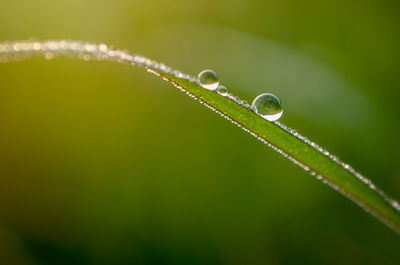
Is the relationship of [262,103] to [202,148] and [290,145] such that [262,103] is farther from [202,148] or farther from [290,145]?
[202,148]

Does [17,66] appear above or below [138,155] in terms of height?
above

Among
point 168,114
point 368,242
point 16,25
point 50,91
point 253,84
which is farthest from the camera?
point 16,25

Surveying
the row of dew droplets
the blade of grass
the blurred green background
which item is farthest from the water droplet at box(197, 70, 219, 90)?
the blurred green background

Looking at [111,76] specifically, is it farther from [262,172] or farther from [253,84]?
[262,172]

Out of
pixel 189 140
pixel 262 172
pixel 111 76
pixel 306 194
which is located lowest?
pixel 306 194

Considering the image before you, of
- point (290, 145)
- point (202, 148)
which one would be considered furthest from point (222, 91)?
point (202, 148)

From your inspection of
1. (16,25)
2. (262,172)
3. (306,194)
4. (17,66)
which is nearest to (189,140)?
(262,172)

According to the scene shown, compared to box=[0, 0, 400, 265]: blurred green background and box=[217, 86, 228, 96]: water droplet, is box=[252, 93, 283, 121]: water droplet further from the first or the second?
box=[0, 0, 400, 265]: blurred green background
